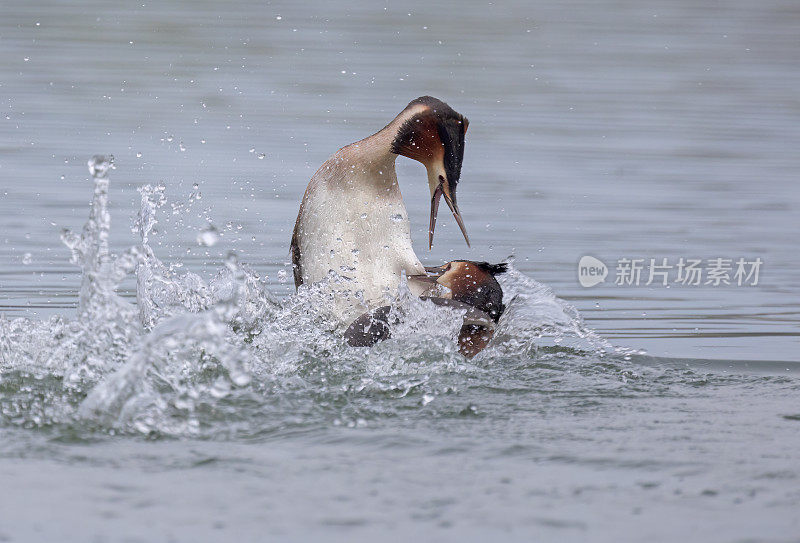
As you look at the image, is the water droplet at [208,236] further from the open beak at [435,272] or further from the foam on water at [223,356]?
the open beak at [435,272]

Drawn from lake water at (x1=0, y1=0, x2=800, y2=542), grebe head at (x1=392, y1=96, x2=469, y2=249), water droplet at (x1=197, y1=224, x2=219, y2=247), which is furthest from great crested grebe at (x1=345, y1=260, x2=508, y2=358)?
water droplet at (x1=197, y1=224, x2=219, y2=247)

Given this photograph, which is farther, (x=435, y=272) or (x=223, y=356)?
(x=435, y=272)

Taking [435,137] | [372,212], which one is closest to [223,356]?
[372,212]

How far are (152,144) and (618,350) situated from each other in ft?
19.2

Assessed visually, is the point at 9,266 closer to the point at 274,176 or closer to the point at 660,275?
the point at 274,176

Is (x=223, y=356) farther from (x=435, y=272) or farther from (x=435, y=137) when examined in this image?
(x=435, y=137)

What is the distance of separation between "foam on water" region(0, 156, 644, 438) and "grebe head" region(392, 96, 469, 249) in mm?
616

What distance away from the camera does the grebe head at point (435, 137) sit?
5.87 m

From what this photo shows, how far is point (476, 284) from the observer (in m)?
5.59

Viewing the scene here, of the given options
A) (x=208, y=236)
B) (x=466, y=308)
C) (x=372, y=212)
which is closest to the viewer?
(x=208, y=236)

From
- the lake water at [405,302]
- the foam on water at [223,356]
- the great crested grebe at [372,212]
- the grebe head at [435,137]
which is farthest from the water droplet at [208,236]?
the grebe head at [435,137]

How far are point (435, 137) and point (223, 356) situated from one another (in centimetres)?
193

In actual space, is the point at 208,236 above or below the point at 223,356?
above

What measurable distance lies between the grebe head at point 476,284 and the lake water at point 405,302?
20 centimetres
